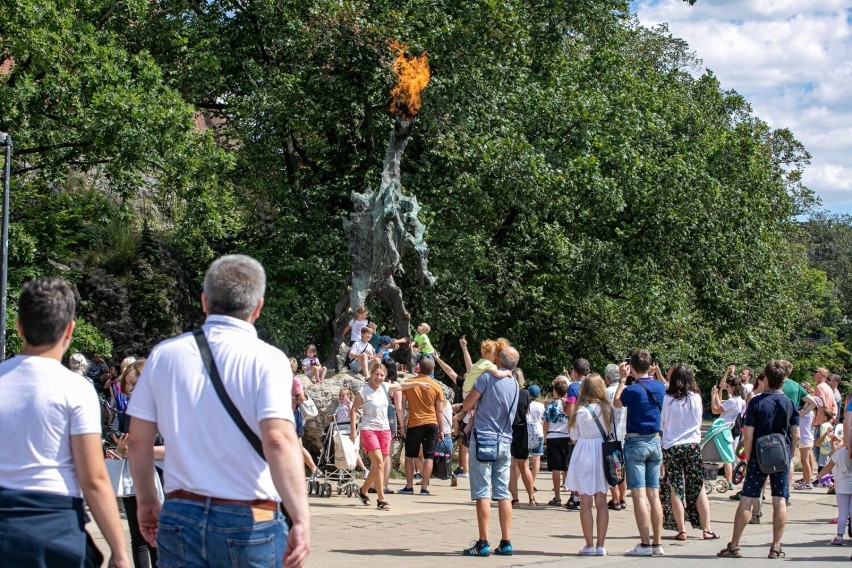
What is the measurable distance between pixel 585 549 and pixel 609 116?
19298mm

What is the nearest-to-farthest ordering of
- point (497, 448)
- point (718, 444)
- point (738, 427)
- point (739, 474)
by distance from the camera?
point (497, 448) → point (718, 444) → point (739, 474) → point (738, 427)

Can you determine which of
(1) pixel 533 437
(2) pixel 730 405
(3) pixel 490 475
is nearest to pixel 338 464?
(1) pixel 533 437

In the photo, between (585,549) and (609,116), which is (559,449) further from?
(609,116)

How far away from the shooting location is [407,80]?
23.9 m

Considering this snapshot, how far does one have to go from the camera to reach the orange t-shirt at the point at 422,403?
46.7 feet

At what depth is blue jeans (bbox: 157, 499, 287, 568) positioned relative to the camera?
377cm

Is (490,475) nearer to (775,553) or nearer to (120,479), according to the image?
(775,553)

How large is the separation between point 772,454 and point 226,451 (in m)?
6.98

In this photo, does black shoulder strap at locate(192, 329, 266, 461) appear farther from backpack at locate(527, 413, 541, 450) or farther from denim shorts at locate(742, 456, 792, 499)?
backpack at locate(527, 413, 541, 450)

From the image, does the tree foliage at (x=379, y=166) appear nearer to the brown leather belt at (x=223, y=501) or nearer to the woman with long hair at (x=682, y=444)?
the woman with long hair at (x=682, y=444)

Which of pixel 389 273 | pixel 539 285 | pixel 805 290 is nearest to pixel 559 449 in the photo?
pixel 389 273

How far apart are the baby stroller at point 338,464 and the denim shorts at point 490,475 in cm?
446

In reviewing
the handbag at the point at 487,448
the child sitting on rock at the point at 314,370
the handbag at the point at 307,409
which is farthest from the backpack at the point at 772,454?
the child sitting on rock at the point at 314,370

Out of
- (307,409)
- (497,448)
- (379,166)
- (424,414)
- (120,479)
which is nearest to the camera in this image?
(120,479)
